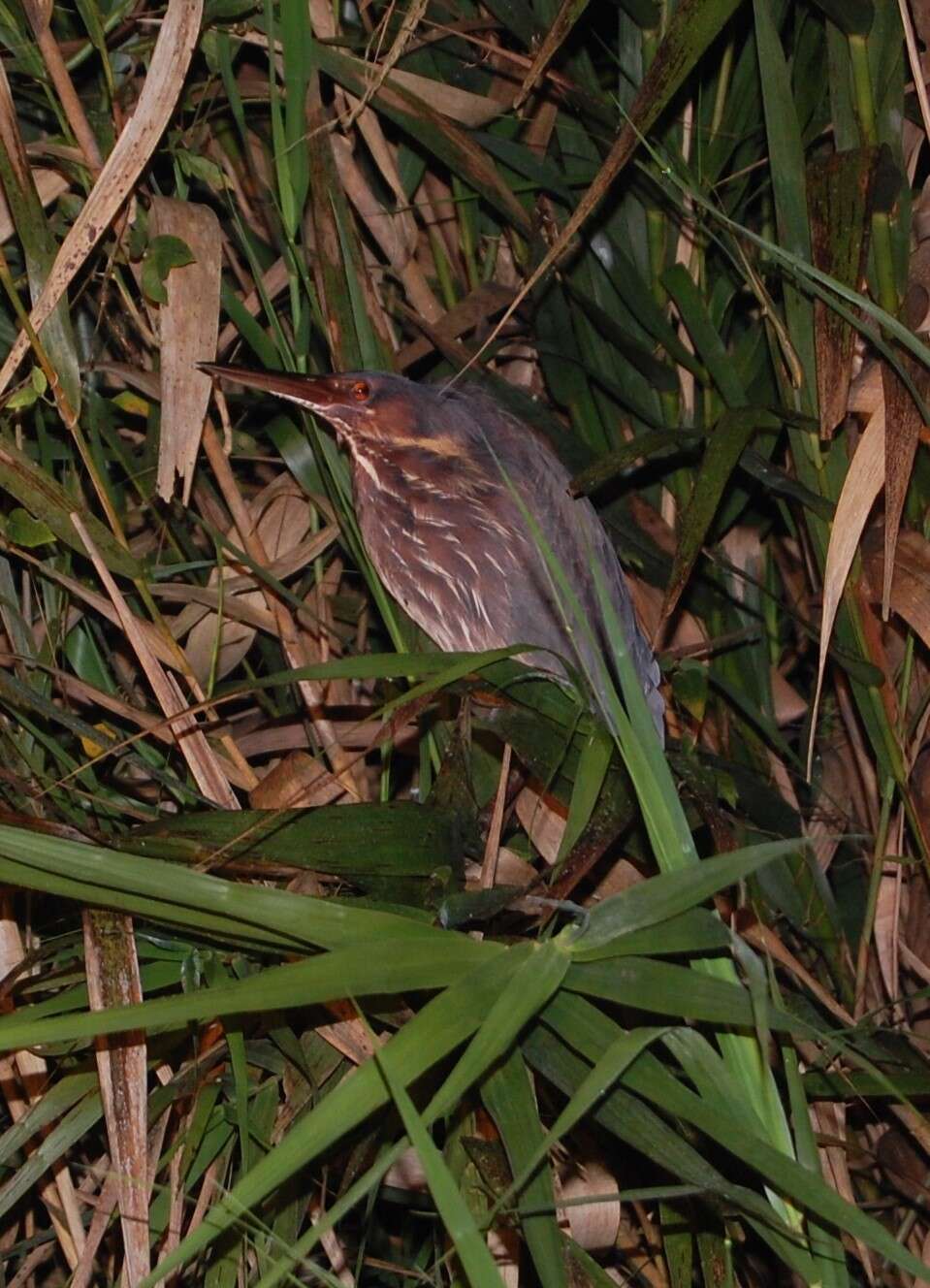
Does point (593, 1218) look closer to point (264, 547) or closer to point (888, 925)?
point (888, 925)

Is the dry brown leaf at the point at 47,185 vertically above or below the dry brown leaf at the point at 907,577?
above

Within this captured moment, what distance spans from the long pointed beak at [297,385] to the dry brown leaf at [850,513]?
73cm

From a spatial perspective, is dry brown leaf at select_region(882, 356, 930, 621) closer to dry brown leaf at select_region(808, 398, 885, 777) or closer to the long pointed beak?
dry brown leaf at select_region(808, 398, 885, 777)

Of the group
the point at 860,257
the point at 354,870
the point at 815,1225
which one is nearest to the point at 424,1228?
the point at 354,870

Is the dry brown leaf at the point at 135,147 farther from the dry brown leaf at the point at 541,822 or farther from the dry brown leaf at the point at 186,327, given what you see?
the dry brown leaf at the point at 541,822

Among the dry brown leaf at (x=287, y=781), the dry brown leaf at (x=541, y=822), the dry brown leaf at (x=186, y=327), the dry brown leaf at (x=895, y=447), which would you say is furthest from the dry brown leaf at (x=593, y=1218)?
the dry brown leaf at (x=186, y=327)

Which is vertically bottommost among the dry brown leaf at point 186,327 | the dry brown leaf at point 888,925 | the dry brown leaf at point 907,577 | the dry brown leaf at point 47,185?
the dry brown leaf at point 888,925

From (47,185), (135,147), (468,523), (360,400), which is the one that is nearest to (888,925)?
(468,523)

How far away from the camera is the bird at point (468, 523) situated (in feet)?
7.80

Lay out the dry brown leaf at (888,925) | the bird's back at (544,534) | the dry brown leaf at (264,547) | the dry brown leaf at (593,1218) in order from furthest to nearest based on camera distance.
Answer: the bird's back at (544,534), the dry brown leaf at (264,547), the dry brown leaf at (888,925), the dry brown leaf at (593,1218)

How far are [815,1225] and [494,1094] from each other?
1.04 ft

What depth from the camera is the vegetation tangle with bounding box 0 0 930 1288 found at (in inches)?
57.9

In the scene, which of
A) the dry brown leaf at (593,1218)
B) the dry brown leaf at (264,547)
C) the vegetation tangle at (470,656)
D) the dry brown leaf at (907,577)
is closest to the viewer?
the vegetation tangle at (470,656)

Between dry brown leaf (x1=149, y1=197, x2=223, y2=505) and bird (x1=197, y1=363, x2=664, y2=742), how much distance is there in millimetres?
386
